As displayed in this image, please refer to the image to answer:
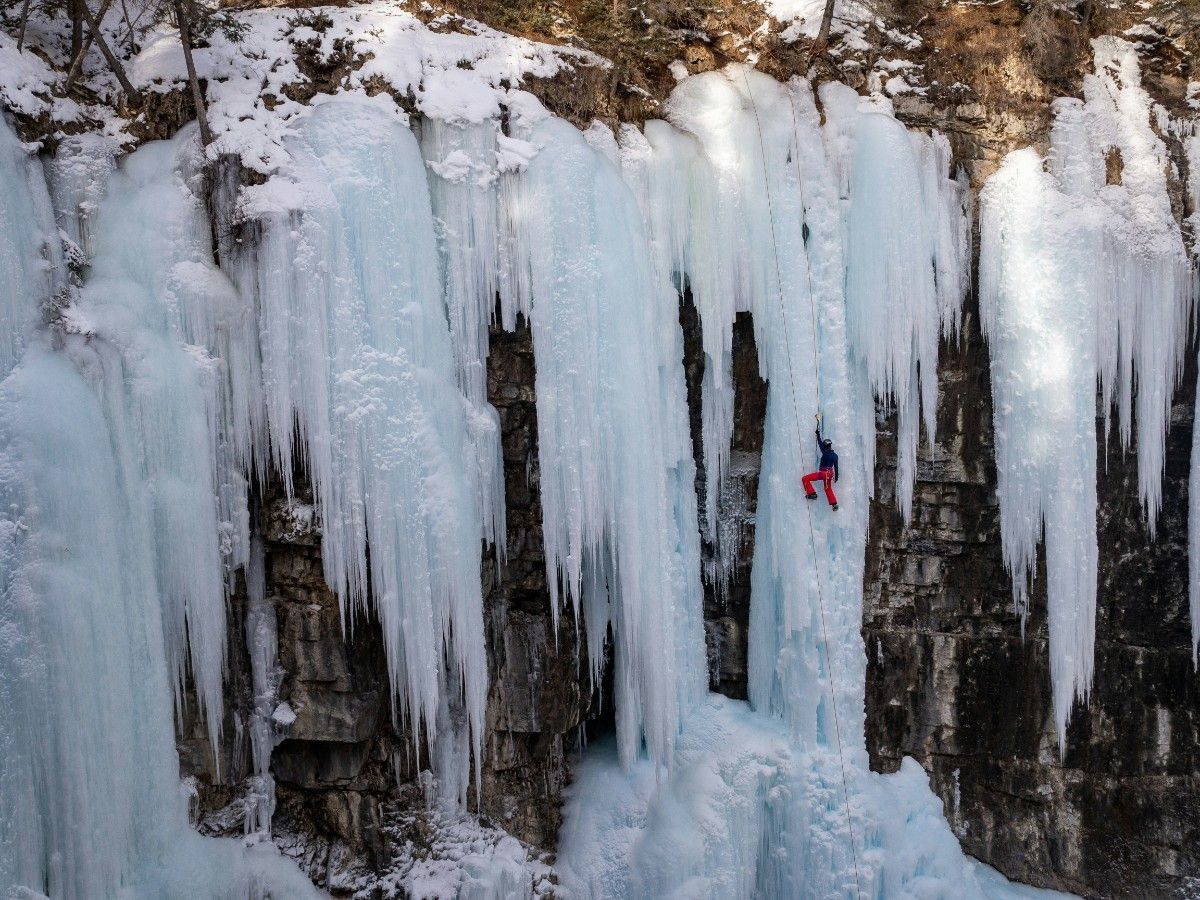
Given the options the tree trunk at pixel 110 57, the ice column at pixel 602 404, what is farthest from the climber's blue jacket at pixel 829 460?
the tree trunk at pixel 110 57

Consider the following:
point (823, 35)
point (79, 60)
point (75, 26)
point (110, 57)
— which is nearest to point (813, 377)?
point (823, 35)

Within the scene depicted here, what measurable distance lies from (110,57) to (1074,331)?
8.43 metres

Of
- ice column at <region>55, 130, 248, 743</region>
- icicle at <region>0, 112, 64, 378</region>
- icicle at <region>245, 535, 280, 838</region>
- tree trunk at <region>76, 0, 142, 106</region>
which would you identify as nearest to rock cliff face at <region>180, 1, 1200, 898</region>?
icicle at <region>245, 535, 280, 838</region>

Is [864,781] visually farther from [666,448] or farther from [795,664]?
[666,448]

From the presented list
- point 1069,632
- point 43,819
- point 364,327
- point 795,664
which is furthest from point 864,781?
point 43,819

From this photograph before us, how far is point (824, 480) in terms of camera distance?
27.9 ft

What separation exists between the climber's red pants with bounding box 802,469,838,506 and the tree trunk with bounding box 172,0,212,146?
5591mm

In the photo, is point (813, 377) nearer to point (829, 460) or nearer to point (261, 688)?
point (829, 460)

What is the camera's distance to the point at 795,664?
Result: 8742 millimetres

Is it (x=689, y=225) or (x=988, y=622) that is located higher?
(x=689, y=225)

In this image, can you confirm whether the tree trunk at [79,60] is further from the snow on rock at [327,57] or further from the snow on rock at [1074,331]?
the snow on rock at [1074,331]

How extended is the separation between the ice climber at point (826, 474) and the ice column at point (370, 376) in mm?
3033

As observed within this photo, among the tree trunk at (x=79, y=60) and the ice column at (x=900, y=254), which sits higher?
the tree trunk at (x=79, y=60)

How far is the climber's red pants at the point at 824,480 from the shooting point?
27.7 feet
